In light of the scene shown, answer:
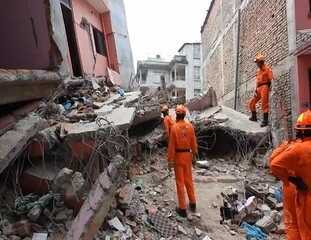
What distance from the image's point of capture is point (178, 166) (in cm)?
753

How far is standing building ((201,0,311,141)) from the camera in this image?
1082cm

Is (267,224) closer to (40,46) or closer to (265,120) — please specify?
(265,120)

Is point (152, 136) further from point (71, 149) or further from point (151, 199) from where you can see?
point (71, 149)

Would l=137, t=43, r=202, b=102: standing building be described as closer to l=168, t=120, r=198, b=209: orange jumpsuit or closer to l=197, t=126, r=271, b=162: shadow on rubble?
l=197, t=126, r=271, b=162: shadow on rubble

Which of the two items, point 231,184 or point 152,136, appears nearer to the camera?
point 231,184

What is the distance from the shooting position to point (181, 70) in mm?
44938

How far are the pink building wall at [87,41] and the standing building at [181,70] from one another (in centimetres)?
2861

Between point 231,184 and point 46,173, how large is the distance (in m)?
4.82

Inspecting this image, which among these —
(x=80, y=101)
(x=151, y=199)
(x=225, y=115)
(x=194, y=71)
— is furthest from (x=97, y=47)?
(x=194, y=71)

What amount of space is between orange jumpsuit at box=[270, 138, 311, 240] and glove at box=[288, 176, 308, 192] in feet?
0.09

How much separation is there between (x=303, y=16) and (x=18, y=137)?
25.9 ft

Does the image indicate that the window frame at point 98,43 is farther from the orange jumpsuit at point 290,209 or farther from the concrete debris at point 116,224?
the orange jumpsuit at point 290,209

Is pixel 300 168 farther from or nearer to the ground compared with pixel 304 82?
nearer to the ground

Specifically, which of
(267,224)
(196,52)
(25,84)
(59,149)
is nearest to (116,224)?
(59,149)
